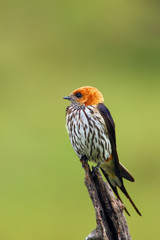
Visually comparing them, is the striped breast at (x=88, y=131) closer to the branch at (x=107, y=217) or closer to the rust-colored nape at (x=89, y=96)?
the rust-colored nape at (x=89, y=96)

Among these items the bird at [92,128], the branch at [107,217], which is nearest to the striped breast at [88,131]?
the bird at [92,128]

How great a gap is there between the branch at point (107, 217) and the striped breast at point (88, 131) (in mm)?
663

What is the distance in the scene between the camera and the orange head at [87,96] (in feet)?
15.6

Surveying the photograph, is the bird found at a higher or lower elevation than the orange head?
lower

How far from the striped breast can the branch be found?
0.66 metres

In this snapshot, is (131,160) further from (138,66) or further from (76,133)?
(138,66)

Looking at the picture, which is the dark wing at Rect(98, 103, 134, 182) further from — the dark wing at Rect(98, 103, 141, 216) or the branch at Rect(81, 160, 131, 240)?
the branch at Rect(81, 160, 131, 240)

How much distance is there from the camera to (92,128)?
4680mm

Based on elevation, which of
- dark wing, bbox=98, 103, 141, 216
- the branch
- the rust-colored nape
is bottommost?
the branch

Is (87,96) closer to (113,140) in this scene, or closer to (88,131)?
(88,131)

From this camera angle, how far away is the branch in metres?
3.80

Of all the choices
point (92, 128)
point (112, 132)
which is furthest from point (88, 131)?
point (112, 132)

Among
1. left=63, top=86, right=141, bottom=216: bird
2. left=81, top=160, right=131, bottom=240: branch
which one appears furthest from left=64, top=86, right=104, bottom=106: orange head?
left=81, top=160, right=131, bottom=240: branch

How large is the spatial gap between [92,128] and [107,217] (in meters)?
0.96
